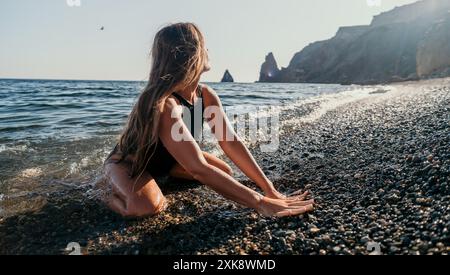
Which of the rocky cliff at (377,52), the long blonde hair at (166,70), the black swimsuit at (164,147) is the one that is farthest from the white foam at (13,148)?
the rocky cliff at (377,52)

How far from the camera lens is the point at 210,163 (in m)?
4.91

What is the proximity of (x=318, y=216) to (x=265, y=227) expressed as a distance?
1.78ft

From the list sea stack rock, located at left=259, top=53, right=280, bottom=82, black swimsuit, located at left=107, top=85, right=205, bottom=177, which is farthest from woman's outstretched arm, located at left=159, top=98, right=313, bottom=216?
sea stack rock, located at left=259, top=53, right=280, bottom=82

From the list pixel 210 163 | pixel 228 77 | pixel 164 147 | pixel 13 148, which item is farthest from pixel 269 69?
pixel 164 147

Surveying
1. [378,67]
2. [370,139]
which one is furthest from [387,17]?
[370,139]

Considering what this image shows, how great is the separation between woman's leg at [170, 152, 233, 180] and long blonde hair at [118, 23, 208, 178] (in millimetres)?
1101

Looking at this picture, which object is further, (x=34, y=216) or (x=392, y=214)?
(x=34, y=216)

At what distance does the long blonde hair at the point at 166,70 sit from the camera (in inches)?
142

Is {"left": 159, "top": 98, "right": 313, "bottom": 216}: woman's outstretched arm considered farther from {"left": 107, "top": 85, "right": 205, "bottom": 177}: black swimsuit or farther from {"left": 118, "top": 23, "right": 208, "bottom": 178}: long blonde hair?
{"left": 107, "top": 85, "right": 205, "bottom": 177}: black swimsuit

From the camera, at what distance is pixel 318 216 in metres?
3.36

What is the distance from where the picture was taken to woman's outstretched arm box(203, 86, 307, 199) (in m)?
4.11

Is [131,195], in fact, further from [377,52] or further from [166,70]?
[377,52]

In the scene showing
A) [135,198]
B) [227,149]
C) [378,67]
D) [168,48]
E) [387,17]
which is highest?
[387,17]
